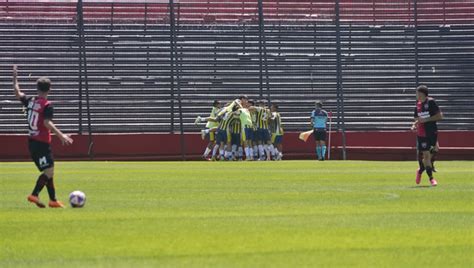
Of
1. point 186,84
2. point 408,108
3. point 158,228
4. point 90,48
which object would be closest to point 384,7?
point 408,108

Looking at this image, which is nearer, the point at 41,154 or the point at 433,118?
the point at 41,154

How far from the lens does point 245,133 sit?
139ft

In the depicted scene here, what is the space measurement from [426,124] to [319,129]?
1841 centimetres

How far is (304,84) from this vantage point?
47.1 meters

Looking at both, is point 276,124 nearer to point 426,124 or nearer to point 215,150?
point 215,150

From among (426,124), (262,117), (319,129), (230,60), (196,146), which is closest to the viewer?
(426,124)

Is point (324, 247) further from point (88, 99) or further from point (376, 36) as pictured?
point (376, 36)

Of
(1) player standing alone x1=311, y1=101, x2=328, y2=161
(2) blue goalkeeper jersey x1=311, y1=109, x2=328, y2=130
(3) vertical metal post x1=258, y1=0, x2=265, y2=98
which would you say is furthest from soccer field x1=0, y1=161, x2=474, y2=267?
(3) vertical metal post x1=258, y1=0, x2=265, y2=98

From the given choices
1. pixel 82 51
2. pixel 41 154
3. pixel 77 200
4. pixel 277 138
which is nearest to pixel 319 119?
pixel 277 138

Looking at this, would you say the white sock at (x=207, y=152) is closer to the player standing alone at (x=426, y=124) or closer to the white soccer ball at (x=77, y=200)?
the player standing alone at (x=426, y=124)

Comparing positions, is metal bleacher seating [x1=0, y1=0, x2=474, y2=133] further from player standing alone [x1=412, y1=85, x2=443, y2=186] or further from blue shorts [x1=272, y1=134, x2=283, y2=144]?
player standing alone [x1=412, y1=85, x2=443, y2=186]

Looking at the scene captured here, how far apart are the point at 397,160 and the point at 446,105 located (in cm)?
611

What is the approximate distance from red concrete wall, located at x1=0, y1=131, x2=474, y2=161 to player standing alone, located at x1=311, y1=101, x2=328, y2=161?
166 centimetres

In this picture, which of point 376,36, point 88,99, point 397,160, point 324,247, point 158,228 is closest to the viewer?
point 324,247
